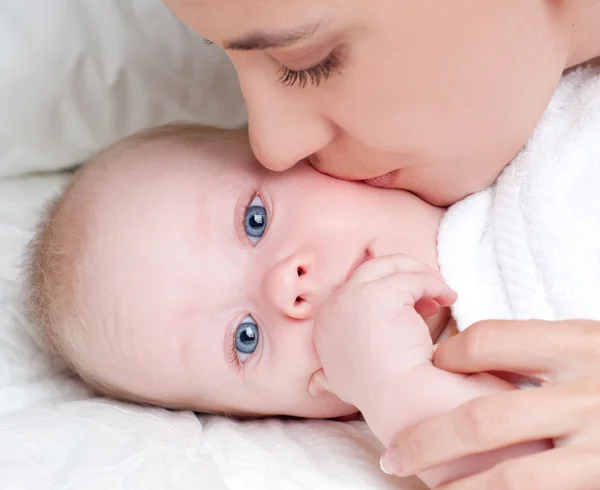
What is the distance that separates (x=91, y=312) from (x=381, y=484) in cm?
58

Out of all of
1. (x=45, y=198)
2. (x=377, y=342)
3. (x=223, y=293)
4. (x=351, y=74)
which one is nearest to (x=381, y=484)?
(x=377, y=342)

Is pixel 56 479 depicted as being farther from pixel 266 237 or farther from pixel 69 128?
pixel 69 128

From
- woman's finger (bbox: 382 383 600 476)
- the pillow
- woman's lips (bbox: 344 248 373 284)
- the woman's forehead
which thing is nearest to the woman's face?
the woman's forehead

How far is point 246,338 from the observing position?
3.85ft

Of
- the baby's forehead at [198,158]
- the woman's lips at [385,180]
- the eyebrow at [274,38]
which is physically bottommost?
the baby's forehead at [198,158]

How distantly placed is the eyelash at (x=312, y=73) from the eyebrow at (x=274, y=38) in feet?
0.21

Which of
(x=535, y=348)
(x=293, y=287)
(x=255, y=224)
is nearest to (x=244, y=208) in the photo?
(x=255, y=224)

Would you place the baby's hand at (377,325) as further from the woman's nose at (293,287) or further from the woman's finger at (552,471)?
the woman's finger at (552,471)

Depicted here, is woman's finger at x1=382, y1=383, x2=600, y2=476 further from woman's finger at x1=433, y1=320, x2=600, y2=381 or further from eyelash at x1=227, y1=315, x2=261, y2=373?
eyelash at x1=227, y1=315, x2=261, y2=373

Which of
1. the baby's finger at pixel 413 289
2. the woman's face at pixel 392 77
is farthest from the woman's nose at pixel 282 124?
the baby's finger at pixel 413 289

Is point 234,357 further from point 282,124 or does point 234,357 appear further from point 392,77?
point 392,77

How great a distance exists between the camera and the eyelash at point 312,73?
881 millimetres

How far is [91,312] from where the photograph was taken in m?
1.22

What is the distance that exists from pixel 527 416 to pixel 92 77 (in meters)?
1.29
